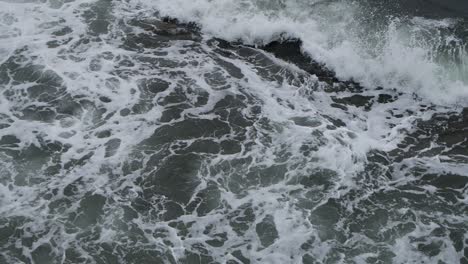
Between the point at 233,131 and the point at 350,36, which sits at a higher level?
the point at 350,36

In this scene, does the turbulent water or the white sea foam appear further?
the white sea foam

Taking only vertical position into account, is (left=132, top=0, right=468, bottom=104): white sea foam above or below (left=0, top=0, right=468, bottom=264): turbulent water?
above

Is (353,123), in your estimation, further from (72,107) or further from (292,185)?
(72,107)

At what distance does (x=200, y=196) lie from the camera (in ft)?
31.5

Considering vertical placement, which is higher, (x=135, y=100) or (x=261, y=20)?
(x=261, y=20)

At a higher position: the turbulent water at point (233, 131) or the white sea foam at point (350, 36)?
the white sea foam at point (350, 36)

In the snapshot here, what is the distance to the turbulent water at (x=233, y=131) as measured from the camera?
8891mm

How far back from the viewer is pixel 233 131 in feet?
36.1

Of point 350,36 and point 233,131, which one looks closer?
point 233,131

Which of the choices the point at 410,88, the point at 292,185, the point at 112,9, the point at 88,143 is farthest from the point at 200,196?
the point at 112,9

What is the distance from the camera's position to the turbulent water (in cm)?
889

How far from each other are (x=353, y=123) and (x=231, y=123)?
2.79 metres

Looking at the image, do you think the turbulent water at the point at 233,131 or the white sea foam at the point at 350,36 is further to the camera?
the white sea foam at the point at 350,36

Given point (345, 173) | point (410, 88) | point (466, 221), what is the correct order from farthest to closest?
point (410, 88), point (345, 173), point (466, 221)
